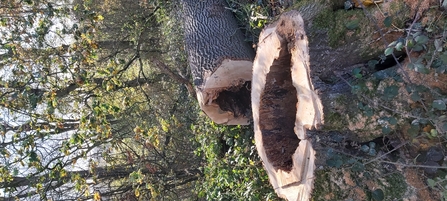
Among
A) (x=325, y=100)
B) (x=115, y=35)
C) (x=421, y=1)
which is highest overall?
(x=115, y=35)

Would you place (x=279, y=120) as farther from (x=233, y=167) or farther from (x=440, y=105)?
(x=440, y=105)

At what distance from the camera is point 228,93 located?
13.5 feet

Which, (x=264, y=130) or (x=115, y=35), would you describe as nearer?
(x=264, y=130)

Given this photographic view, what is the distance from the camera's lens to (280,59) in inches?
115

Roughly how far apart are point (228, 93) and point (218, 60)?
440mm

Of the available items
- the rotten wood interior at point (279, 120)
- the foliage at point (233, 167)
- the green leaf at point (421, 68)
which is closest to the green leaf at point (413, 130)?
the green leaf at point (421, 68)

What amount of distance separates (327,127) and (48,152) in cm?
394

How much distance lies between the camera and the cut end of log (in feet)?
12.4

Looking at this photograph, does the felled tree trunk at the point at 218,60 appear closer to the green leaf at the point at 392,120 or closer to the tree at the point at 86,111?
the tree at the point at 86,111

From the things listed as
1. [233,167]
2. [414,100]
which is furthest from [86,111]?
[414,100]

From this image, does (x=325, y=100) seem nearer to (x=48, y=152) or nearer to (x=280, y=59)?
(x=280, y=59)

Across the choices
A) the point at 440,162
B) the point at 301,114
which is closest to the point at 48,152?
the point at 301,114

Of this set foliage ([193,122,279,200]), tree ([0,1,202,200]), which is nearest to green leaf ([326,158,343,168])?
foliage ([193,122,279,200])

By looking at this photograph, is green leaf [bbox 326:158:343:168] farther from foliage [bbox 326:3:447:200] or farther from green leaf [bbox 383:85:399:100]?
green leaf [bbox 383:85:399:100]
